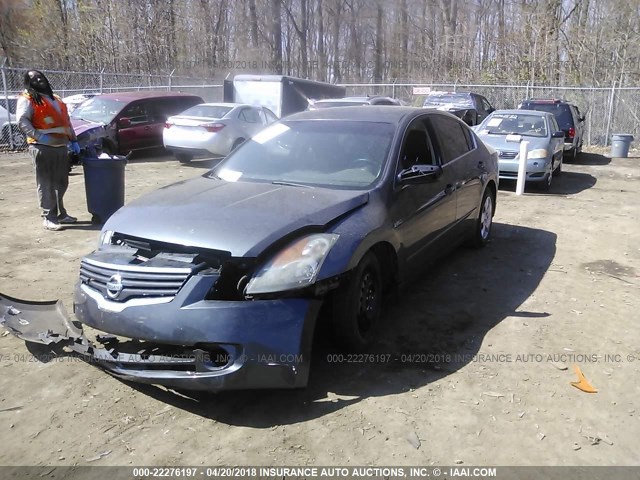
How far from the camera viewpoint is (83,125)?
42.5 feet

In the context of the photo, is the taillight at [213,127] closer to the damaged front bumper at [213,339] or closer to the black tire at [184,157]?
the black tire at [184,157]

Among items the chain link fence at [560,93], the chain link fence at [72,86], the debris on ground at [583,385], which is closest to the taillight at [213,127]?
the chain link fence at [72,86]

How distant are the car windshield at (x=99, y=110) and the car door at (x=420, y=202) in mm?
10514

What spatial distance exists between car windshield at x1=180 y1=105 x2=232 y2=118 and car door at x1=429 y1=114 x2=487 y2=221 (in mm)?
8445

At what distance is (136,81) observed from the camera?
21766 millimetres

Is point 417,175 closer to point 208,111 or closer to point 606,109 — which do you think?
point 208,111

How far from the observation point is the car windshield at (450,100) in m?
18.7

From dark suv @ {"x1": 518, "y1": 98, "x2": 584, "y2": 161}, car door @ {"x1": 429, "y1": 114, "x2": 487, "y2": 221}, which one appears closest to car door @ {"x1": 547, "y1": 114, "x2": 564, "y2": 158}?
dark suv @ {"x1": 518, "y1": 98, "x2": 584, "y2": 161}

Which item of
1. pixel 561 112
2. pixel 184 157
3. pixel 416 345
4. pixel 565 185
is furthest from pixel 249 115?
pixel 416 345

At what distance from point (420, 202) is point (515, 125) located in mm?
8217

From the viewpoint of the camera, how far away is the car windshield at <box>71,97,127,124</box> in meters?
13.5

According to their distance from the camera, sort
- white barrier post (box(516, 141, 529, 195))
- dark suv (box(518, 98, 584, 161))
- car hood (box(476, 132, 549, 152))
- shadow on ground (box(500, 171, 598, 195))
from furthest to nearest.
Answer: dark suv (box(518, 98, 584, 161))
shadow on ground (box(500, 171, 598, 195))
car hood (box(476, 132, 549, 152))
white barrier post (box(516, 141, 529, 195))

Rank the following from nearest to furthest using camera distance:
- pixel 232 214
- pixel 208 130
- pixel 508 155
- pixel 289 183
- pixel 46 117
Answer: pixel 232 214, pixel 289 183, pixel 46 117, pixel 508 155, pixel 208 130

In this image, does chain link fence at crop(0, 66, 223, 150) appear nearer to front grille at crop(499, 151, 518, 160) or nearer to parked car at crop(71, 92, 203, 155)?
parked car at crop(71, 92, 203, 155)
